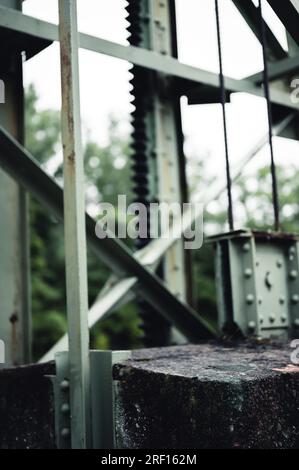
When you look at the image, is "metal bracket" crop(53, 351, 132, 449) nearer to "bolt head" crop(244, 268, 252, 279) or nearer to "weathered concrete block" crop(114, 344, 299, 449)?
"weathered concrete block" crop(114, 344, 299, 449)

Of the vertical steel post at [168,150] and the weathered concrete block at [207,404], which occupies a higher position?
the vertical steel post at [168,150]

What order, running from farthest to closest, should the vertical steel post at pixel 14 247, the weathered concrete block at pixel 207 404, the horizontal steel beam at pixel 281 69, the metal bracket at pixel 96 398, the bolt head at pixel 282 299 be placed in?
the horizontal steel beam at pixel 281 69 < the vertical steel post at pixel 14 247 < the bolt head at pixel 282 299 < the metal bracket at pixel 96 398 < the weathered concrete block at pixel 207 404

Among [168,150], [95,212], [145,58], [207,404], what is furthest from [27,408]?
[95,212]

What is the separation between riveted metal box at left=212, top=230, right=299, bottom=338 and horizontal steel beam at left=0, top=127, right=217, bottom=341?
2.06 ft

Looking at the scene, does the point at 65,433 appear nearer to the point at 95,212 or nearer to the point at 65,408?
the point at 65,408

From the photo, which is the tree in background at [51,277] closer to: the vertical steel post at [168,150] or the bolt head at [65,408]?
the vertical steel post at [168,150]

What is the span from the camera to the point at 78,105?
2.42 meters

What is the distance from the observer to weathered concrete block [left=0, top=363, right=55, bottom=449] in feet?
8.15

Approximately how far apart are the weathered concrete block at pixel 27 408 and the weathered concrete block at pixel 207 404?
0.41 m

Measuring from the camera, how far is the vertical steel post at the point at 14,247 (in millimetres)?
3480

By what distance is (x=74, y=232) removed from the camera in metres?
2.35

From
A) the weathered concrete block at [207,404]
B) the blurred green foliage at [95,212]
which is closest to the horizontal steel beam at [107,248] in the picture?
the weathered concrete block at [207,404]
